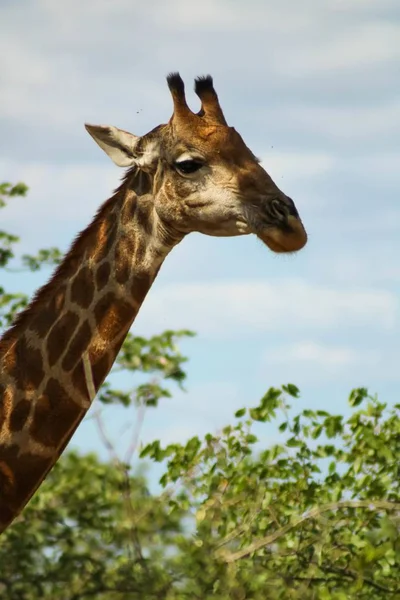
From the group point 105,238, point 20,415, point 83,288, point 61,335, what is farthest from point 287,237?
point 20,415

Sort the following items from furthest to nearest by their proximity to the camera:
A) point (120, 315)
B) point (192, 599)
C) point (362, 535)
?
point (362, 535) < point (120, 315) < point (192, 599)

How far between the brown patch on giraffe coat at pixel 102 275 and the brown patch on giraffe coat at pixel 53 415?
2.33 feet

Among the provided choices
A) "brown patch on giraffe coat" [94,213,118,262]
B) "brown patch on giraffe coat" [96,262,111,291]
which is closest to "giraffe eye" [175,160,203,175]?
"brown patch on giraffe coat" [94,213,118,262]

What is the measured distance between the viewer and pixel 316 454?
29.9 ft

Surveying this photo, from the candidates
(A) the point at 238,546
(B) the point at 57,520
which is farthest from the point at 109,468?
(A) the point at 238,546

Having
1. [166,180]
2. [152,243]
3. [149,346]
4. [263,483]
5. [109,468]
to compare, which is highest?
[149,346]

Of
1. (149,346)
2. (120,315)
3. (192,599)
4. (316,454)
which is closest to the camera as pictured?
(192,599)

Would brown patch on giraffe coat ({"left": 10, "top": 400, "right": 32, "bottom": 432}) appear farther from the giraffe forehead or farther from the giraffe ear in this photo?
the giraffe forehead

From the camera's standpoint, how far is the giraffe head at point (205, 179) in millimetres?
7289

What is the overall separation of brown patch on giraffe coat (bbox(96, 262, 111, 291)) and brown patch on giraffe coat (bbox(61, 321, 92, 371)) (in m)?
0.29

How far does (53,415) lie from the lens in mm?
6844

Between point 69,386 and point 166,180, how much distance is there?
1.56 m

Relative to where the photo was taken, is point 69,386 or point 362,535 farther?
point 362,535

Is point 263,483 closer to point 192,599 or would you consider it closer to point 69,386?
point 69,386
